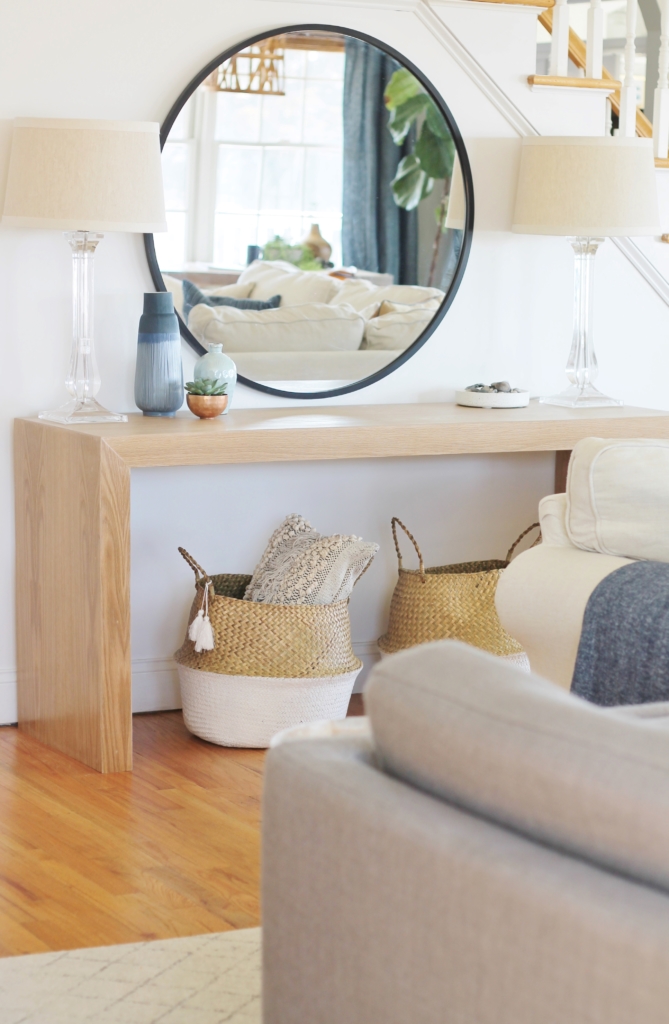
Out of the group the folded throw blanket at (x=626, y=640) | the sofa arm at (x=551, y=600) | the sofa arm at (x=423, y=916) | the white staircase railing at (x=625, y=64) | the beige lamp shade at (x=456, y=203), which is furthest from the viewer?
the white staircase railing at (x=625, y=64)

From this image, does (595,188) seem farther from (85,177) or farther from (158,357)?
(85,177)

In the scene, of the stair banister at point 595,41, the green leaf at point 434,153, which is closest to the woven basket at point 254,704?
the green leaf at point 434,153

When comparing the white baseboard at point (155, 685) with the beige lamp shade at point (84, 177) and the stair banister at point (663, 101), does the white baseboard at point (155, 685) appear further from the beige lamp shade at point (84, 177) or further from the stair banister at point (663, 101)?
the stair banister at point (663, 101)

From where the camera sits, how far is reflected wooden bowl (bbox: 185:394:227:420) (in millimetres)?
2941

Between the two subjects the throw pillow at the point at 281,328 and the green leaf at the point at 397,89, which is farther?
the green leaf at the point at 397,89

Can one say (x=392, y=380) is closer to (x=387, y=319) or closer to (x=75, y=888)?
(x=387, y=319)

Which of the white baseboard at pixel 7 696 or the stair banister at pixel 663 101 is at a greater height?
the stair banister at pixel 663 101

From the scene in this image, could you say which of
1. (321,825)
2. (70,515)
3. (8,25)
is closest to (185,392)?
(70,515)

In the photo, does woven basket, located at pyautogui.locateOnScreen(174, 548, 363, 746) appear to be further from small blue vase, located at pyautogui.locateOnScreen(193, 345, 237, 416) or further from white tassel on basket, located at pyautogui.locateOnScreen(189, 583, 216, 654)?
small blue vase, located at pyautogui.locateOnScreen(193, 345, 237, 416)

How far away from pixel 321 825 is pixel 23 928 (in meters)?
1.08

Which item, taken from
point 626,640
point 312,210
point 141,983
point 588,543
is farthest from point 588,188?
point 141,983

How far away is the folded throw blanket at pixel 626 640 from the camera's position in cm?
196


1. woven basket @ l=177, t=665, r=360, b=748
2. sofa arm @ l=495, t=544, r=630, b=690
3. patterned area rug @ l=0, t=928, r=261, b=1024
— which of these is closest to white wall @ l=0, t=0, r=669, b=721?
woven basket @ l=177, t=665, r=360, b=748

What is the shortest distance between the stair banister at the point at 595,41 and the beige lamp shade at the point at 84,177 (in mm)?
1459
